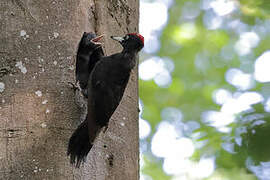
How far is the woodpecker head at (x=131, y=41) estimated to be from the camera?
9.36ft

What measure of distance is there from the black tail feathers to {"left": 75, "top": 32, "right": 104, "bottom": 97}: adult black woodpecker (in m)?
0.28

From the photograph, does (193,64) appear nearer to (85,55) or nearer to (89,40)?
(85,55)

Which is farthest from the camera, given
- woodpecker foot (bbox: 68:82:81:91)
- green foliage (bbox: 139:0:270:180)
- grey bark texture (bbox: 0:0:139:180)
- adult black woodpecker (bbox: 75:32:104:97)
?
green foliage (bbox: 139:0:270:180)

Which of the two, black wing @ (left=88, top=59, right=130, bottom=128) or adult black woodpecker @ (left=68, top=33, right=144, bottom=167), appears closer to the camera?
adult black woodpecker @ (left=68, top=33, right=144, bottom=167)

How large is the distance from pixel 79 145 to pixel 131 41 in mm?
870

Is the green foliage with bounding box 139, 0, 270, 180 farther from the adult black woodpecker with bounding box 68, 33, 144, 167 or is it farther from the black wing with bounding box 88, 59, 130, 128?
the black wing with bounding box 88, 59, 130, 128

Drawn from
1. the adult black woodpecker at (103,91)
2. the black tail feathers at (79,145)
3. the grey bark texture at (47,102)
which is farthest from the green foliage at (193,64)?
the black tail feathers at (79,145)

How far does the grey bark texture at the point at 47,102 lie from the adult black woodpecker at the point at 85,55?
0.06m

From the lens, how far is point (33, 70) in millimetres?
2439

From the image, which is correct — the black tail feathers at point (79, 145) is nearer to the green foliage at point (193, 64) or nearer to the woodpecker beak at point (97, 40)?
the woodpecker beak at point (97, 40)

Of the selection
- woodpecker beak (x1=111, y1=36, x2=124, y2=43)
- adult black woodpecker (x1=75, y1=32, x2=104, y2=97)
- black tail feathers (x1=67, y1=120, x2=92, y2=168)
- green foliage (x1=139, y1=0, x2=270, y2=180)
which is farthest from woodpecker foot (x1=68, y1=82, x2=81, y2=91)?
green foliage (x1=139, y1=0, x2=270, y2=180)

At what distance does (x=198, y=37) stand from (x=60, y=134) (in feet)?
20.9

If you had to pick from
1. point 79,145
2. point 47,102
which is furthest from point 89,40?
point 79,145

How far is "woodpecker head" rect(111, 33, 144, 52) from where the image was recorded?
9.36 ft
